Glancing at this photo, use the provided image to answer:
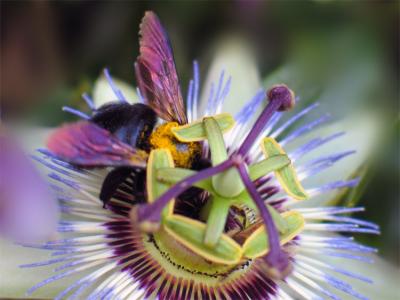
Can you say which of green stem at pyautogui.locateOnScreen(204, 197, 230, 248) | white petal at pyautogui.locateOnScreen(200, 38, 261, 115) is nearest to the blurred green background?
white petal at pyautogui.locateOnScreen(200, 38, 261, 115)

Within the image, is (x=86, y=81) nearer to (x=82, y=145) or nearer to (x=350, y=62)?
(x=350, y=62)

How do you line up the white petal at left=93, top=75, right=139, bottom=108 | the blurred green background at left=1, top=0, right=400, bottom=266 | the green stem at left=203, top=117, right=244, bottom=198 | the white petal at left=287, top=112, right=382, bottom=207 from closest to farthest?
1. the green stem at left=203, top=117, right=244, bottom=198
2. the white petal at left=287, top=112, right=382, bottom=207
3. the white petal at left=93, top=75, right=139, bottom=108
4. the blurred green background at left=1, top=0, right=400, bottom=266

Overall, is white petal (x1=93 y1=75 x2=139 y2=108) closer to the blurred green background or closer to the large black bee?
the blurred green background

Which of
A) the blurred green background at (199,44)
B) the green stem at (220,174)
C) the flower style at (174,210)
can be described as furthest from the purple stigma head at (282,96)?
the blurred green background at (199,44)

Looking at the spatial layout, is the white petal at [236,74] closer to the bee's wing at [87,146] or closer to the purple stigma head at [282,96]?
the purple stigma head at [282,96]

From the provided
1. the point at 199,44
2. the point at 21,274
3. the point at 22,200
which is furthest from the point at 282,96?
the point at 199,44

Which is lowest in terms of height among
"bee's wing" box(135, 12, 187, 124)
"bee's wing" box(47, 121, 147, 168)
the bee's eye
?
"bee's wing" box(47, 121, 147, 168)

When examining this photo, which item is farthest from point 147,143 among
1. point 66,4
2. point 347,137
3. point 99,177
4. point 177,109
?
point 66,4

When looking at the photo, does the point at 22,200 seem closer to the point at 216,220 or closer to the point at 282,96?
the point at 216,220
